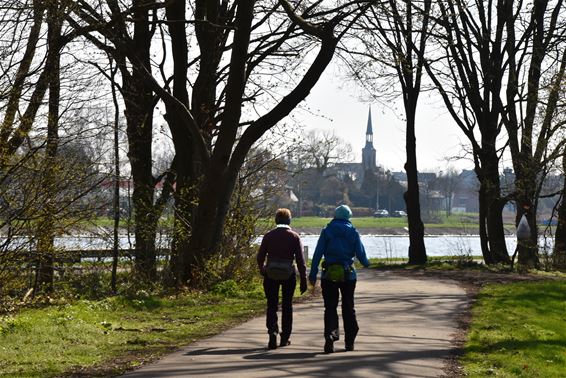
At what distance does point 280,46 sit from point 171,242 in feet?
19.0

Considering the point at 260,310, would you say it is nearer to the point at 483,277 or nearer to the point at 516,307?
the point at 516,307

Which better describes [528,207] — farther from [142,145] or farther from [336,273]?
[336,273]

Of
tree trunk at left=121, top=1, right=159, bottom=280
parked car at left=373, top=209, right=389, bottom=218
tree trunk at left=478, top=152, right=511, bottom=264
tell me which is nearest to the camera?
tree trunk at left=121, top=1, right=159, bottom=280

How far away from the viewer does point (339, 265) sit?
1248 cm

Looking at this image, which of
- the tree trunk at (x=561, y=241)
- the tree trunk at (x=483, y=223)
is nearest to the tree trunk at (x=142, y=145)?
the tree trunk at (x=561, y=241)

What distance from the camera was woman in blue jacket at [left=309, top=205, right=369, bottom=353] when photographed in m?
12.5

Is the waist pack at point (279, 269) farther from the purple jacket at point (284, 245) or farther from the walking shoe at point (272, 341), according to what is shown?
the walking shoe at point (272, 341)

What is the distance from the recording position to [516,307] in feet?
61.1

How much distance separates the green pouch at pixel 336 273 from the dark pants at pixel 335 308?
91 mm

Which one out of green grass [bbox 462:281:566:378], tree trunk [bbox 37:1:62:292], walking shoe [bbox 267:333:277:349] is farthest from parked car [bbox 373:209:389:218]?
walking shoe [bbox 267:333:277:349]

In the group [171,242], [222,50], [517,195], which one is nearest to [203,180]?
[171,242]

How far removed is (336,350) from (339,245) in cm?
129

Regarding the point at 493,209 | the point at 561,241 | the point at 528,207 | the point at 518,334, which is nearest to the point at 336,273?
the point at 518,334

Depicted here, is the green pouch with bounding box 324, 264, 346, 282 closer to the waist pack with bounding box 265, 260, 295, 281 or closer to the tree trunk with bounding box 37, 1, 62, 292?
the waist pack with bounding box 265, 260, 295, 281
